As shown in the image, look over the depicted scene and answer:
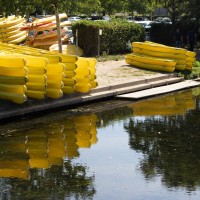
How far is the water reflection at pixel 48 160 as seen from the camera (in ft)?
31.8

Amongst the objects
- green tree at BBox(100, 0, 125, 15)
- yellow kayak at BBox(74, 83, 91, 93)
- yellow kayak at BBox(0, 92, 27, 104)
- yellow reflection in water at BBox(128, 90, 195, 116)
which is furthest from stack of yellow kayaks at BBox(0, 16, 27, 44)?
green tree at BBox(100, 0, 125, 15)

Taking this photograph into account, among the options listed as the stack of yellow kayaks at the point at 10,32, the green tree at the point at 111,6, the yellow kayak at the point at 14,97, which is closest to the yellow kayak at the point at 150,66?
the stack of yellow kayaks at the point at 10,32

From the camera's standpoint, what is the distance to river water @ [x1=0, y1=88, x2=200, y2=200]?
383 inches

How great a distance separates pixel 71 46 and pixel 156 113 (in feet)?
38.2

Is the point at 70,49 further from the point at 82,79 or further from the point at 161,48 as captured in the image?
the point at 82,79

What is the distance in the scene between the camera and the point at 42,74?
15477 mm

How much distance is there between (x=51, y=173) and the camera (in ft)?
34.7

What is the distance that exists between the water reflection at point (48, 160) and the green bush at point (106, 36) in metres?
12.9

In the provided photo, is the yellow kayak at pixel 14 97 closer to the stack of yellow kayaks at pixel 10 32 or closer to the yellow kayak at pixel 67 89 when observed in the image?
the yellow kayak at pixel 67 89

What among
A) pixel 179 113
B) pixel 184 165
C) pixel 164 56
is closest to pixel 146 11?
pixel 164 56

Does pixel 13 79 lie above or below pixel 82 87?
above

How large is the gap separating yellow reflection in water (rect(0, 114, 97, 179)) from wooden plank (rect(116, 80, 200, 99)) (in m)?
3.49

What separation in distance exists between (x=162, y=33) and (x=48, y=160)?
23.4 metres

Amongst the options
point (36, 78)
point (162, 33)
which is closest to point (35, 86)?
point (36, 78)
